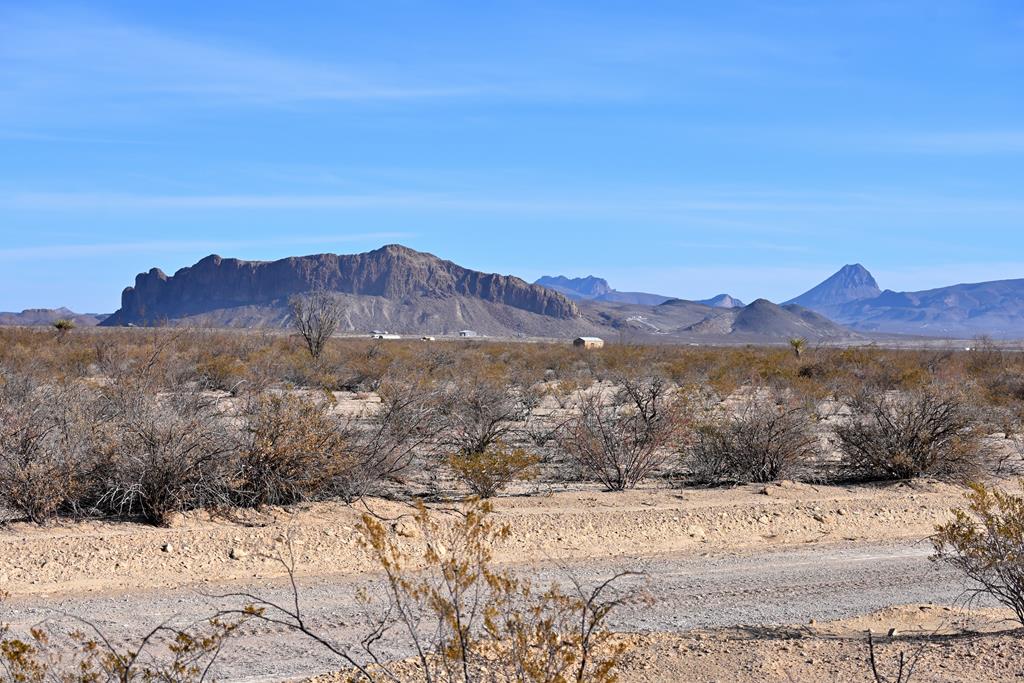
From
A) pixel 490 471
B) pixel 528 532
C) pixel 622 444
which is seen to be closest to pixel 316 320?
pixel 622 444

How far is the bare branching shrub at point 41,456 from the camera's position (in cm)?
1103

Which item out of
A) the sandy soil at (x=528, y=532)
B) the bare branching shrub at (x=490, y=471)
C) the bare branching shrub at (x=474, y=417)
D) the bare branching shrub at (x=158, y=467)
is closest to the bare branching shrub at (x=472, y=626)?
the sandy soil at (x=528, y=532)

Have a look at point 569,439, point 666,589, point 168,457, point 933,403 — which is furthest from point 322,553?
point 933,403

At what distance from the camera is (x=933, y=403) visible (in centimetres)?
1605

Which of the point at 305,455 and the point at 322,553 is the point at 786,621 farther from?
the point at 305,455

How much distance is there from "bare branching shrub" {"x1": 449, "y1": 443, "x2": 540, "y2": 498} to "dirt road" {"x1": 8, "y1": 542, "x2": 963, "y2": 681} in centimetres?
266

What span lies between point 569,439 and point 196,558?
666cm

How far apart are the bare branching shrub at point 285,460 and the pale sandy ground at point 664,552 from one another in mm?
327

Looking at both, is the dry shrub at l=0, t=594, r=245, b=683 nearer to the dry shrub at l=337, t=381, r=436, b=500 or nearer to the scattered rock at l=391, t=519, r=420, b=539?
the scattered rock at l=391, t=519, r=420, b=539

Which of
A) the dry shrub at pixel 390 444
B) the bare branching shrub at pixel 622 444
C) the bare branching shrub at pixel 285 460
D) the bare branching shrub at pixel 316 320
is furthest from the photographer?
the bare branching shrub at pixel 316 320

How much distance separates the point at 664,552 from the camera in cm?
1170

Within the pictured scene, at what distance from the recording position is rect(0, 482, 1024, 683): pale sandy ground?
790 cm

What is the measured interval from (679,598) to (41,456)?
22.4ft

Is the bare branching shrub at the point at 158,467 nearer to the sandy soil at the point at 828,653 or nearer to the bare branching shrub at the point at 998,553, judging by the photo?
the sandy soil at the point at 828,653
